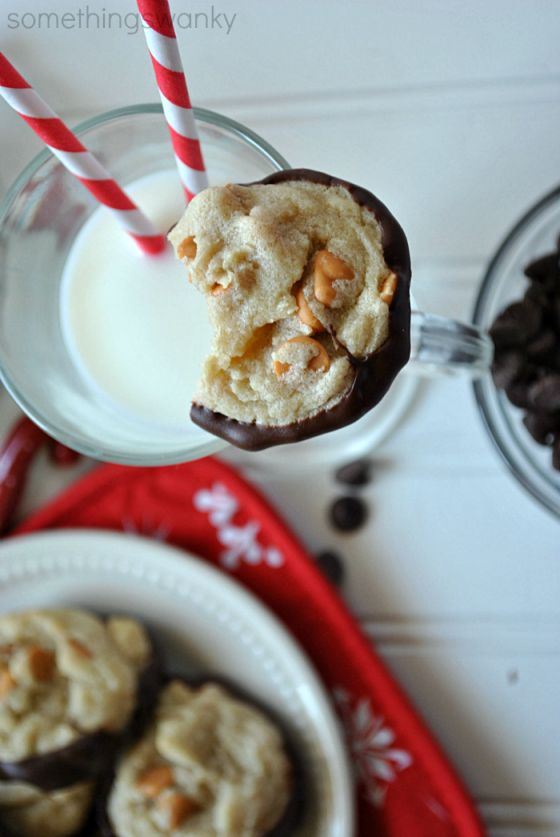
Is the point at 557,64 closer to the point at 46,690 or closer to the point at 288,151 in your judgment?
the point at 288,151

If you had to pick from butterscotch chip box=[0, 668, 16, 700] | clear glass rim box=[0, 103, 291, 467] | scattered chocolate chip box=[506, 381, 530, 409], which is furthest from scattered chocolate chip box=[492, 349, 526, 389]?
butterscotch chip box=[0, 668, 16, 700]

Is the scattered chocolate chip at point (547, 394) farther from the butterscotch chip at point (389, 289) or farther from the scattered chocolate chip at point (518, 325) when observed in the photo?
the butterscotch chip at point (389, 289)

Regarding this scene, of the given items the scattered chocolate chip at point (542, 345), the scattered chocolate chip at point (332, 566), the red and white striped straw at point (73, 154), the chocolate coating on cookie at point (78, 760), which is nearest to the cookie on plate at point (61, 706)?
the chocolate coating on cookie at point (78, 760)

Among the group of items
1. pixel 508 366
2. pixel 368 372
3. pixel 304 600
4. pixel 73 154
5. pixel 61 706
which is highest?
pixel 73 154

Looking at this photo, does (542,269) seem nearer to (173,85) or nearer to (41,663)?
(173,85)

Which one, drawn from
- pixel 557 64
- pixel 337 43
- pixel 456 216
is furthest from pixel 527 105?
pixel 337 43

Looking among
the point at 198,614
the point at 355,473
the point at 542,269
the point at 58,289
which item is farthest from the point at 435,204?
the point at 198,614
